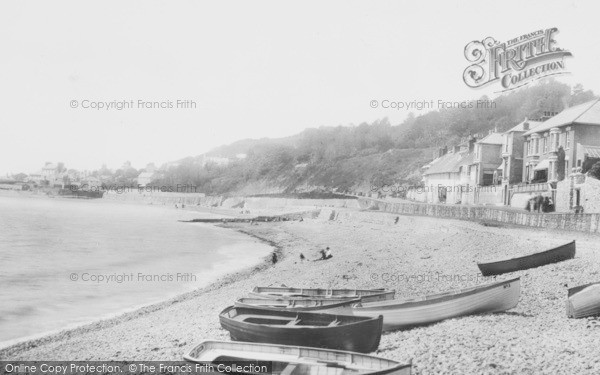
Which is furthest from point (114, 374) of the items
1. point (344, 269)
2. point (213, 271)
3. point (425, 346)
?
point (213, 271)

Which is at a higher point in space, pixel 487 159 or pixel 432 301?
pixel 487 159

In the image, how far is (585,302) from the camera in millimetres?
10938

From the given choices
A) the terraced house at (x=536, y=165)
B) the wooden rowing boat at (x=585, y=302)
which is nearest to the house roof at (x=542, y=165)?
the terraced house at (x=536, y=165)

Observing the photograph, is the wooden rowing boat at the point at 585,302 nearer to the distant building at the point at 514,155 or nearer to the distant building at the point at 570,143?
the distant building at the point at 570,143

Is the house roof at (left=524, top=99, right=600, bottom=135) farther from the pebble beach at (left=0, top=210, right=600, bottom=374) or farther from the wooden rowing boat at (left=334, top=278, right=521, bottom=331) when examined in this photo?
the wooden rowing boat at (left=334, top=278, right=521, bottom=331)

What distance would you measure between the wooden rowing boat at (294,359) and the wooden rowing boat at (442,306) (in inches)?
152

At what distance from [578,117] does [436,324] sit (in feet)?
101

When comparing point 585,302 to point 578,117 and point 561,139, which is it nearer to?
point 578,117

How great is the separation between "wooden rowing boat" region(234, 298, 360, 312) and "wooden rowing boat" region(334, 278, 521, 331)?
0.30m

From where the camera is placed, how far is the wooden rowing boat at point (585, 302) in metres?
10.8

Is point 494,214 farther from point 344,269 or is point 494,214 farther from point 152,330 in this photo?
point 152,330

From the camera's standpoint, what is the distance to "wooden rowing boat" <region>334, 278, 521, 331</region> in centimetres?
1205

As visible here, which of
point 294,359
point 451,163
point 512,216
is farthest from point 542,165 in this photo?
point 294,359

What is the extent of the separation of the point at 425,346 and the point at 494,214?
24379mm
